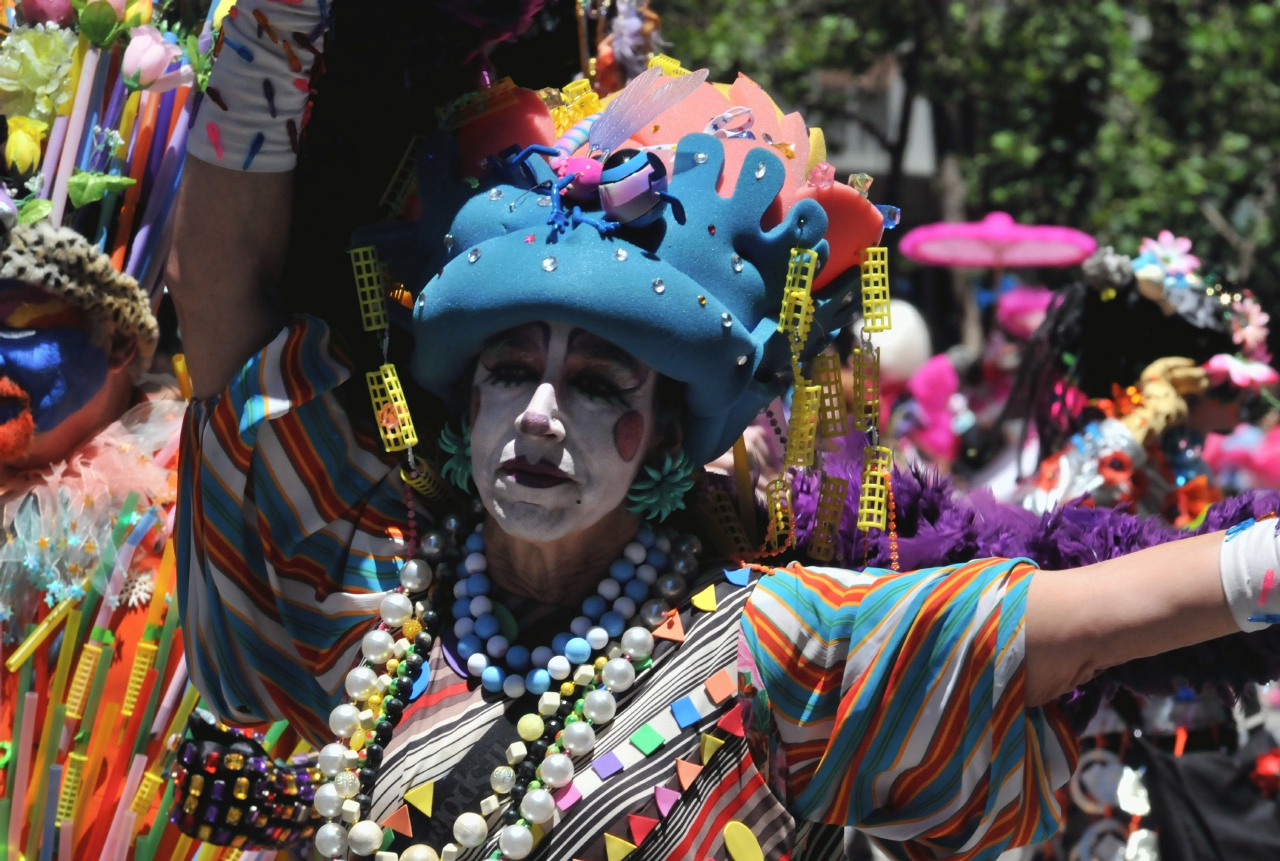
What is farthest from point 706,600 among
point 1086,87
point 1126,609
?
point 1086,87

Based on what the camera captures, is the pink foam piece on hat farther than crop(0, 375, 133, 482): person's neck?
No

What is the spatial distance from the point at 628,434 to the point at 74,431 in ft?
4.44

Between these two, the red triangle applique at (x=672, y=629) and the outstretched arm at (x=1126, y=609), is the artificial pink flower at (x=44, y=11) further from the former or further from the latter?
the outstretched arm at (x=1126, y=609)

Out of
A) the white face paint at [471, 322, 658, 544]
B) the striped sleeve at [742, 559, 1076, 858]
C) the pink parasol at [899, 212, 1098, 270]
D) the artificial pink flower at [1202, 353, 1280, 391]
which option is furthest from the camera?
the pink parasol at [899, 212, 1098, 270]

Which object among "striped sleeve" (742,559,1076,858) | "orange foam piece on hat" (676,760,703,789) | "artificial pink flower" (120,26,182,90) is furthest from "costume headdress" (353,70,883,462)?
"artificial pink flower" (120,26,182,90)

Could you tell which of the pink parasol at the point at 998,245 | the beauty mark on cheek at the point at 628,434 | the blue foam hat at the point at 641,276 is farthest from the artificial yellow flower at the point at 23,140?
the pink parasol at the point at 998,245

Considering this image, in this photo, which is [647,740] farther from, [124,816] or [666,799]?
[124,816]

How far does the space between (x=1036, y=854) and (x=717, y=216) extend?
2.33 meters

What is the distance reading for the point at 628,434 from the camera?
194cm

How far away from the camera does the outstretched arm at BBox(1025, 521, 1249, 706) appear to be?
1645 millimetres

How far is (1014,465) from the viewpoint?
15.7 feet

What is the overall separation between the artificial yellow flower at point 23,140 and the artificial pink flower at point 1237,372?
3.02m

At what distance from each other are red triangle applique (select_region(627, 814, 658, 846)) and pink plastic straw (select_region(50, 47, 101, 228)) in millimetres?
1641

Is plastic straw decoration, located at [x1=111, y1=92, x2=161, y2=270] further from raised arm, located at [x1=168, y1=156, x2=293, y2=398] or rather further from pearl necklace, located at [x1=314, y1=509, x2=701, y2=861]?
pearl necklace, located at [x1=314, y1=509, x2=701, y2=861]
